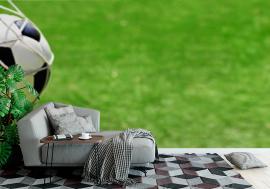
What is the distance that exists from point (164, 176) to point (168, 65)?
4575mm

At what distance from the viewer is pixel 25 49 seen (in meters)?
4.84

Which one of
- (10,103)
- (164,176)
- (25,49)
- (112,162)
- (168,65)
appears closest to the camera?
(112,162)

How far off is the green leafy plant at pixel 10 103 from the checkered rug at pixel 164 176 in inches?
9.5

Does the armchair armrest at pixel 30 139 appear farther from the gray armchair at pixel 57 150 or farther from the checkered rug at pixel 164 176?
the checkered rug at pixel 164 176

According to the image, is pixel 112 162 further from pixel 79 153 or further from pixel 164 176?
pixel 164 176

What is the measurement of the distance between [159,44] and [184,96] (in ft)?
4.11

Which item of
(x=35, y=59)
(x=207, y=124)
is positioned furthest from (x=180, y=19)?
(x=35, y=59)

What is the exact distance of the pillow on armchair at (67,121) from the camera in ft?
15.7

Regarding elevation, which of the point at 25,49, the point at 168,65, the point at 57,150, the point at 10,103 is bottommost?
the point at 57,150

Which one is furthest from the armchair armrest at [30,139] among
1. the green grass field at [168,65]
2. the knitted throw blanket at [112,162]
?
the green grass field at [168,65]

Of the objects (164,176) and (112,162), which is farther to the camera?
(164,176)

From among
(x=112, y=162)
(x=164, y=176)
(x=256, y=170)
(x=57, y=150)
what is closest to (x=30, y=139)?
(x=57, y=150)

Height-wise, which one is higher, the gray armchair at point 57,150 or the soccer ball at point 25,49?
the soccer ball at point 25,49

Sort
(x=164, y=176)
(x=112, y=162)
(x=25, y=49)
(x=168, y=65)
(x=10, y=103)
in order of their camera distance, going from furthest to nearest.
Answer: (x=168, y=65) < (x=25, y=49) < (x=10, y=103) < (x=164, y=176) < (x=112, y=162)
